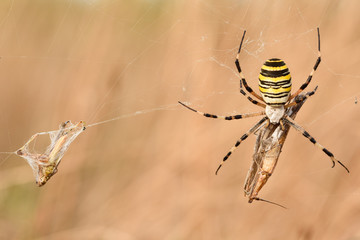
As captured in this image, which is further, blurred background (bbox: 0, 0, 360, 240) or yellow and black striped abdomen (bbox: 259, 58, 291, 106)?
blurred background (bbox: 0, 0, 360, 240)

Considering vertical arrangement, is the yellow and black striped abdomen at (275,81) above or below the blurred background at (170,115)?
below

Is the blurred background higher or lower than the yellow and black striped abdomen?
higher

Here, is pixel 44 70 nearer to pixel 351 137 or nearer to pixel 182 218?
pixel 182 218

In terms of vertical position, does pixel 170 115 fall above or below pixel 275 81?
above

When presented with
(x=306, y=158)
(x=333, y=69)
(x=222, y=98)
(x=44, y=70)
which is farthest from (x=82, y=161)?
(x=333, y=69)
